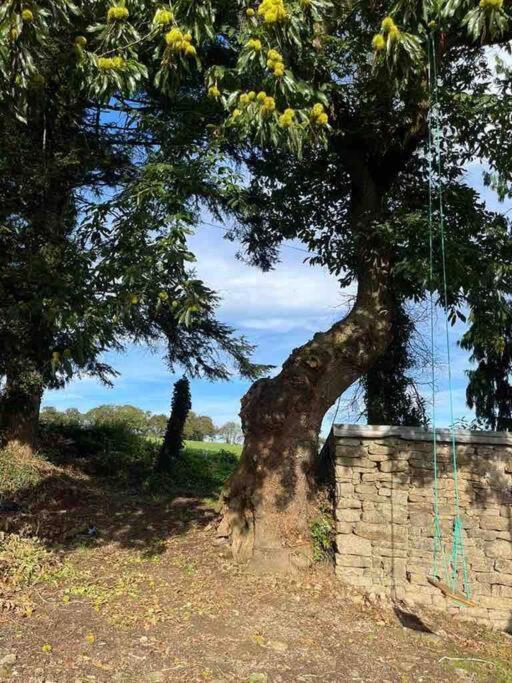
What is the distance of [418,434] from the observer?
628cm

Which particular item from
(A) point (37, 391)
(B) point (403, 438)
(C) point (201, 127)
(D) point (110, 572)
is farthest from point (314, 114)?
(A) point (37, 391)

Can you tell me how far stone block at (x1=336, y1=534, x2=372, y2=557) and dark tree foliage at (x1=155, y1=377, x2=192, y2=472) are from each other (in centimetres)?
613

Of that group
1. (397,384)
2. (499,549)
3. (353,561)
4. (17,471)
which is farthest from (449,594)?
(17,471)

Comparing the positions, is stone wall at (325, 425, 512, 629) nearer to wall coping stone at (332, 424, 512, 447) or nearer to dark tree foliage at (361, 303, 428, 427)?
wall coping stone at (332, 424, 512, 447)

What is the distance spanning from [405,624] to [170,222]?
14.7 ft

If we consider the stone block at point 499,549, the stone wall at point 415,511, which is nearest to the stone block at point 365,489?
the stone wall at point 415,511

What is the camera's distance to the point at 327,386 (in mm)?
6762

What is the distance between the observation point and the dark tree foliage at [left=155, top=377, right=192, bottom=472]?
1177 centimetres

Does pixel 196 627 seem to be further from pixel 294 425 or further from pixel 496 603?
pixel 496 603

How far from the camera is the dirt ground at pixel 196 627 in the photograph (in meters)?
4.05

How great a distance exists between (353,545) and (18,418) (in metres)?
6.33

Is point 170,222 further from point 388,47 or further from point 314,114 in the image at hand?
point 388,47

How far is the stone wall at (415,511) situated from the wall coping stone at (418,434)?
1 cm

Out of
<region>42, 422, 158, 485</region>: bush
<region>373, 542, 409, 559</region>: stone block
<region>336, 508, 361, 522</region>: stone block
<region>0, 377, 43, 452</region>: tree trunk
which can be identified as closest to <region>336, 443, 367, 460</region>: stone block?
<region>336, 508, 361, 522</region>: stone block
